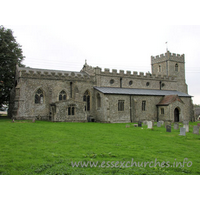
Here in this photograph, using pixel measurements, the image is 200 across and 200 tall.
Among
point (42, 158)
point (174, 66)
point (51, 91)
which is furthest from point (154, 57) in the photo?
point (42, 158)

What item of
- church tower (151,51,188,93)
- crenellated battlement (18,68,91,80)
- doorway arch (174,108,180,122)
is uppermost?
church tower (151,51,188,93)

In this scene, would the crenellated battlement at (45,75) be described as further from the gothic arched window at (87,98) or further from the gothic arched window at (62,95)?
the gothic arched window at (87,98)

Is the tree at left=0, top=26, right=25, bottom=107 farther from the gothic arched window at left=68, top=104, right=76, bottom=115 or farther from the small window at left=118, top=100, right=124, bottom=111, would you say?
the small window at left=118, top=100, right=124, bottom=111

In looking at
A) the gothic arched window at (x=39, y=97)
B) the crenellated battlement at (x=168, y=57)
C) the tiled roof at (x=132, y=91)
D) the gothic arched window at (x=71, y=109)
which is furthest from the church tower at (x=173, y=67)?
the gothic arched window at (x=39, y=97)

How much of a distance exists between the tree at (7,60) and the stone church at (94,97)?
183cm

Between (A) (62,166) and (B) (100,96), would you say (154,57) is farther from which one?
(A) (62,166)

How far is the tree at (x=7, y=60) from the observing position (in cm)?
3089

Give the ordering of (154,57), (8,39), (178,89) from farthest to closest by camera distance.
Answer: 1. (154,57)
2. (178,89)
3. (8,39)

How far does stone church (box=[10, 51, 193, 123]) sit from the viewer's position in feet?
86.5

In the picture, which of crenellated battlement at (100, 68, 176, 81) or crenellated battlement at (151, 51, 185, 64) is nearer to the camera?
crenellated battlement at (100, 68, 176, 81)

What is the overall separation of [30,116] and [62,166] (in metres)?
20.9

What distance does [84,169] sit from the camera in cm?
699

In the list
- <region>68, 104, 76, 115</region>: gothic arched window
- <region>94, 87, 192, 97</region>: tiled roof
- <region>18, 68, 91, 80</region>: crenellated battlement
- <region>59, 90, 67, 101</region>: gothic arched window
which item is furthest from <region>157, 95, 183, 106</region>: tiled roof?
<region>59, 90, 67, 101</region>: gothic arched window

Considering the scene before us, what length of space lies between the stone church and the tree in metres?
1.83
